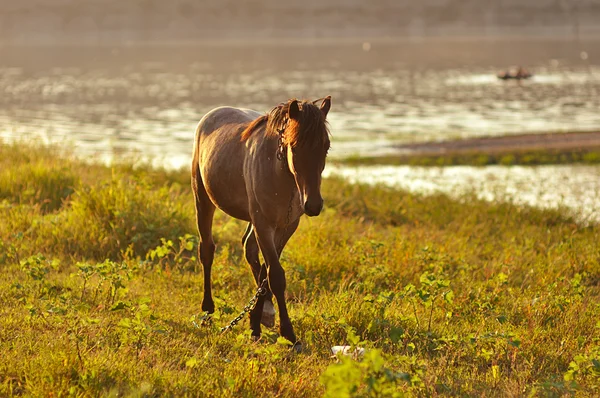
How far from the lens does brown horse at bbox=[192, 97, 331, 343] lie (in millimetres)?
6219

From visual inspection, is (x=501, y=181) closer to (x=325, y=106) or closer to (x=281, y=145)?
(x=325, y=106)

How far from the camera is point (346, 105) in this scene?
55.0 meters

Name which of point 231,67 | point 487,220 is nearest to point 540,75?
point 231,67

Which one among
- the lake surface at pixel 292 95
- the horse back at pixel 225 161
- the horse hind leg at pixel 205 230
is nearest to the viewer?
the horse back at pixel 225 161

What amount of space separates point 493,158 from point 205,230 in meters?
22.1

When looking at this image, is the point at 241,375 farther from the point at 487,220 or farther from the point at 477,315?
the point at 487,220

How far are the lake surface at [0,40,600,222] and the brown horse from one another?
10682 mm

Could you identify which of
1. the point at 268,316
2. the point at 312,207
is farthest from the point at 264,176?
the point at 268,316

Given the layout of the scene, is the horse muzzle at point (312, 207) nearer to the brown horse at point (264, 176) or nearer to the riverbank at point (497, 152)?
the brown horse at point (264, 176)

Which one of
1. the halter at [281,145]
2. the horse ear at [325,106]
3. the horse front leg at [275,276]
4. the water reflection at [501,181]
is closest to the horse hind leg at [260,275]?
the horse front leg at [275,276]

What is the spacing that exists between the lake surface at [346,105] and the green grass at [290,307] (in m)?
7.36

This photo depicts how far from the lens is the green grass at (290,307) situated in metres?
5.94

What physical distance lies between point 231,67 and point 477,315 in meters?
106

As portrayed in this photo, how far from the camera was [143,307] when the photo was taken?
22.0ft
